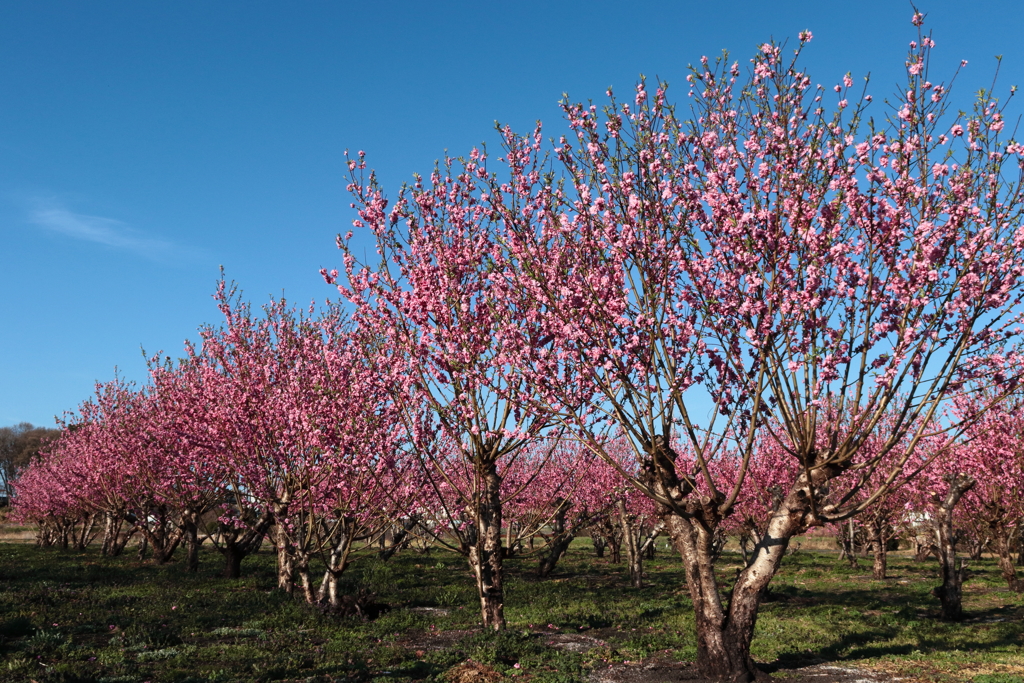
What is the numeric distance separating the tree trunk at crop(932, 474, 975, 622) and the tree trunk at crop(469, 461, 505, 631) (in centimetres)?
1243

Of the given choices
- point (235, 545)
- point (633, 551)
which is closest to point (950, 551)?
point (633, 551)

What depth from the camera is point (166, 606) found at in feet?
61.9

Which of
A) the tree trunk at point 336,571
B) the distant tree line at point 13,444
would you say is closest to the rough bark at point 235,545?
the tree trunk at point 336,571

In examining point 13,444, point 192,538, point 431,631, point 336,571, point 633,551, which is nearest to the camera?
point 431,631

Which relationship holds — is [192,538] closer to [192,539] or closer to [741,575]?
[192,539]

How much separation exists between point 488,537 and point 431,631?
148 inches

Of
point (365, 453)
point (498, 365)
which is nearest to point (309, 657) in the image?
point (365, 453)

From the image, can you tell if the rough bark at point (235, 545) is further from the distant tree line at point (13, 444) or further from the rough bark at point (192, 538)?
the distant tree line at point (13, 444)

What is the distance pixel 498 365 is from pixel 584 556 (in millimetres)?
34838

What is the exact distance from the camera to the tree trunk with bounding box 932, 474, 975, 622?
18.2 meters

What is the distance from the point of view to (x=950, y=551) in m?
18.4

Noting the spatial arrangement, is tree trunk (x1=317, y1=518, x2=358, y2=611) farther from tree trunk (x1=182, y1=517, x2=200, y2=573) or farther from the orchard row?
tree trunk (x1=182, y1=517, x2=200, y2=573)

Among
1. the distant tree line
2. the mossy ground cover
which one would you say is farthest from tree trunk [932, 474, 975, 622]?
the distant tree line

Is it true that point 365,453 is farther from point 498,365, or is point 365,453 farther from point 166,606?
point 166,606
